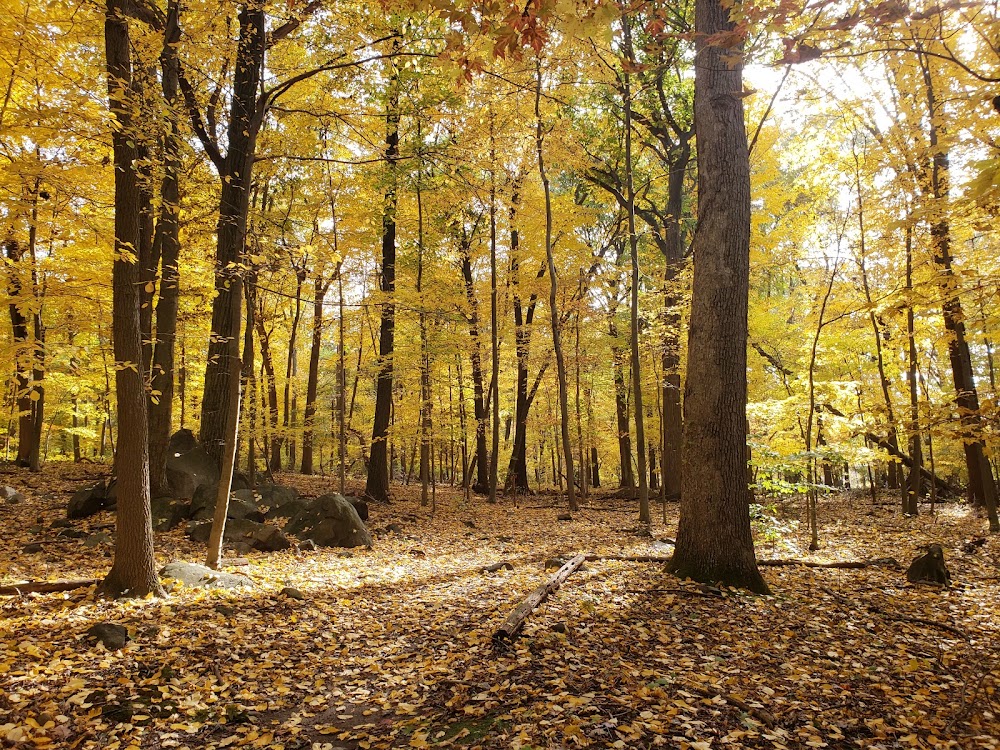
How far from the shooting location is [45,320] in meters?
14.9

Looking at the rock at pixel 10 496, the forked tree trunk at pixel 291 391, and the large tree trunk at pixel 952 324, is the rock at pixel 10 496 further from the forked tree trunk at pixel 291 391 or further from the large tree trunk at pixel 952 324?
the large tree trunk at pixel 952 324

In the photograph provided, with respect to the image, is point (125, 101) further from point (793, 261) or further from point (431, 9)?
point (793, 261)

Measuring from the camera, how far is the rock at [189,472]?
31.6ft

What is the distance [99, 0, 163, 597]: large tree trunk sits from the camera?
498 centimetres

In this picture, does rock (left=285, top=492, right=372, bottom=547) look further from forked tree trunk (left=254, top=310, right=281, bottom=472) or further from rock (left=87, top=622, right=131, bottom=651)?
forked tree trunk (left=254, top=310, right=281, bottom=472)

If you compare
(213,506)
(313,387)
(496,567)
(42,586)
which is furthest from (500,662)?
(313,387)

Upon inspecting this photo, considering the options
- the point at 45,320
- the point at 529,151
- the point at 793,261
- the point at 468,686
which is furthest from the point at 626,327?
the point at 45,320

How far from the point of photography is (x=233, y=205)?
28.1 feet

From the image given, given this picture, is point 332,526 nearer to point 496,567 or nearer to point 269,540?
point 269,540

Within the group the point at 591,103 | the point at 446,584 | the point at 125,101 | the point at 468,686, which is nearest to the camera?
the point at 468,686

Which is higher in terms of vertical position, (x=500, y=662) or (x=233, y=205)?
(x=233, y=205)

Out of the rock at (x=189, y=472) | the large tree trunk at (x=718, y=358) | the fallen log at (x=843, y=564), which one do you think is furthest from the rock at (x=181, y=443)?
the fallen log at (x=843, y=564)

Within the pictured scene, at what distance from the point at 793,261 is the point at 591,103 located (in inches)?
249

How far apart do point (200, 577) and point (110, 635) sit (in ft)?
5.72
